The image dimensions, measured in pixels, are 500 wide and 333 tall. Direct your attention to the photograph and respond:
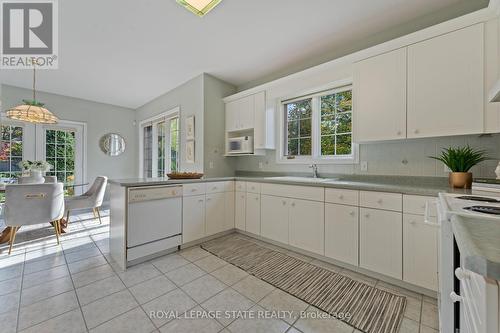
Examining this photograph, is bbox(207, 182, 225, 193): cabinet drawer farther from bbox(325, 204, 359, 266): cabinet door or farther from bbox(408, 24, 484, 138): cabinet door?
bbox(408, 24, 484, 138): cabinet door

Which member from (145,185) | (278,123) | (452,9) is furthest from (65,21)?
(452,9)

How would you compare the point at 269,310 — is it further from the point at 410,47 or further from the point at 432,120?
the point at 410,47

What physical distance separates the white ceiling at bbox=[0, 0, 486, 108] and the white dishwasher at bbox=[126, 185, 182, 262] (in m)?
1.81

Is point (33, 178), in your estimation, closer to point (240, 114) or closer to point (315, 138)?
point (240, 114)

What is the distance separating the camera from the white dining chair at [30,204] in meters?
2.35

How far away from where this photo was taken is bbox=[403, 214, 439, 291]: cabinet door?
160 cm

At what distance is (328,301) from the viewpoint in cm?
164

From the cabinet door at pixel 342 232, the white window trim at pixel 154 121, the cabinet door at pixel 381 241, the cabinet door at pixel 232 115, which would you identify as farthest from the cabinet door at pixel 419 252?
the white window trim at pixel 154 121

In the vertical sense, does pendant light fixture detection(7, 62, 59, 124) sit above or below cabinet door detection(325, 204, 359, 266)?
above

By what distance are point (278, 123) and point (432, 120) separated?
192cm

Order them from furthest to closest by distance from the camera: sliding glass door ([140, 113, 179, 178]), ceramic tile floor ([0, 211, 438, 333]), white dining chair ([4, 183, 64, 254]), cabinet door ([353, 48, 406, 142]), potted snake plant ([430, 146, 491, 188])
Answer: sliding glass door ([140, 113, 179, 178]), white dining chair ([4, 183, 64, 254]), cabinet door ([353, 48, 406, 142]), potted snake plant ([430, 146, 491, 188]), ceramic tile floor ([0, 211, 438, 333])

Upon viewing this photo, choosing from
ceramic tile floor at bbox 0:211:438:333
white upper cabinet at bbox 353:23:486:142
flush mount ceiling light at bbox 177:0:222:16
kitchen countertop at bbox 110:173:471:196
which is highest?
flush mount ceiling light at bbox 177:0:222:16

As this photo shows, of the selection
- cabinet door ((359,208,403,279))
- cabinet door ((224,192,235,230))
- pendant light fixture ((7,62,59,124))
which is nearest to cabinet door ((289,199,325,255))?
cabinet door ((359,208,403,279))

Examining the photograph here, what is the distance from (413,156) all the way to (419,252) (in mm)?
983
